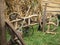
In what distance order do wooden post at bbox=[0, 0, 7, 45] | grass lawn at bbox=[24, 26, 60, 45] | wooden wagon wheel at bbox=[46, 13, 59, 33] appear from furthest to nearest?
1. wooden wagon wheel at bbox=[46, 13, 59, 33]
2. grass lawn at bbox=[24, 26, 60, 45]
3. wooden post at bbox=[0, 0, 7, 45]

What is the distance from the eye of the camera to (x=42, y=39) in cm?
715

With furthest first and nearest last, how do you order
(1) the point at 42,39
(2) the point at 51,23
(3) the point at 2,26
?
(2) the point at 51,23 < (1) the point at 42,39 < (3) the point at 2,26

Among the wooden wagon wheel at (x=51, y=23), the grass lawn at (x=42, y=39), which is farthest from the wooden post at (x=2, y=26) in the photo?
the wooden wagon wheel at (x=51, y=23)

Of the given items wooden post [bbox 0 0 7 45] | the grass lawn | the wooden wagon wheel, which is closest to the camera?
wooden post [bbox 0 0 7 45]

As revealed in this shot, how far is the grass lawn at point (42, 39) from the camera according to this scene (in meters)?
6.86

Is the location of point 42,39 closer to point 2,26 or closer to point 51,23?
point 51,23

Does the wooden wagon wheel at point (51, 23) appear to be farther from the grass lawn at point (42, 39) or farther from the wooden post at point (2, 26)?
the wooden post at point (2, 26)

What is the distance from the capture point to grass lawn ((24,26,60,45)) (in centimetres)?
686

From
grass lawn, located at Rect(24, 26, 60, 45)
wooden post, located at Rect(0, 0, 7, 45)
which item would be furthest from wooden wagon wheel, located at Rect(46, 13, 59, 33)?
wooden post, located at Rect(0, 0, 7, 45)

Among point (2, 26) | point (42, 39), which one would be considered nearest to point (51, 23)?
point (42, 39)

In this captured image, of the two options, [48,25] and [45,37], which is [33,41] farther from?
[48,25]

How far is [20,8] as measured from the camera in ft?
24.4

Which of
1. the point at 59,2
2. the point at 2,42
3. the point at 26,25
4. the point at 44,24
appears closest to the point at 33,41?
the point at 26,25

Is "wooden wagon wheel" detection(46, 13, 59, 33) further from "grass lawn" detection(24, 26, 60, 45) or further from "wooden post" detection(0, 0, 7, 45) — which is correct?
"wooden post" detection(0, 0, 7, 45)
